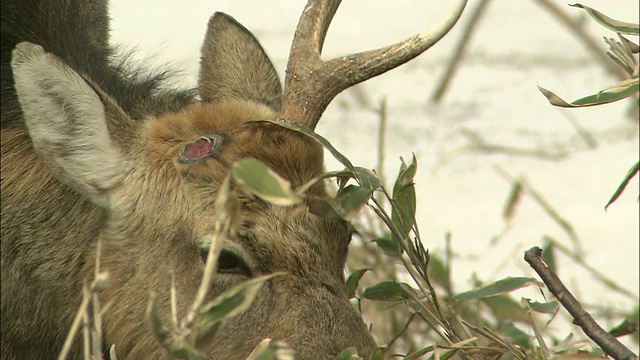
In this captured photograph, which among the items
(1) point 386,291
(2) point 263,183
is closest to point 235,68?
(1) point 386,291

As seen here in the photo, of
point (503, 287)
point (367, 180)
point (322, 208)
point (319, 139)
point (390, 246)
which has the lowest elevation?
point (503, 287)

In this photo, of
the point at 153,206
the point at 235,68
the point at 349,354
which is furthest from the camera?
the point at 235,68

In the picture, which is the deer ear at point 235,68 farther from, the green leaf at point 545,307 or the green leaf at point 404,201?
the green leaf at point 545,307

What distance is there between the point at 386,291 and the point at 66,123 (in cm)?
123

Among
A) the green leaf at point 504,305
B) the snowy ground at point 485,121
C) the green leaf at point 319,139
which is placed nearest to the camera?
the green leaf at point 319,139

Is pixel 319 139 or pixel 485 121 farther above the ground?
pixel 319 139

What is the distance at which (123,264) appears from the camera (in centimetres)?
420

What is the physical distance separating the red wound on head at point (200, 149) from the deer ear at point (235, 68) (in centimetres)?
63

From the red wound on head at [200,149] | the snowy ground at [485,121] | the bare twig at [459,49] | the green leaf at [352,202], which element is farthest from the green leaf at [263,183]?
the bare twig at [459,49]

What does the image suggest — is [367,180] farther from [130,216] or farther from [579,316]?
[130,216]

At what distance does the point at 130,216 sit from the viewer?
13.8ft

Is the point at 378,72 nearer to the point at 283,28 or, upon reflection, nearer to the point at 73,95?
the point at 73,95

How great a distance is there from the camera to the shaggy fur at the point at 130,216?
12.8 ft

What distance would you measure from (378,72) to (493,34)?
23.3 ft
